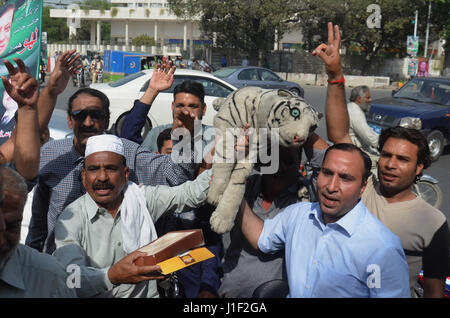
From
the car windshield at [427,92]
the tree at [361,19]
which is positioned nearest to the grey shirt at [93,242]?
the car windshield at [427,92]

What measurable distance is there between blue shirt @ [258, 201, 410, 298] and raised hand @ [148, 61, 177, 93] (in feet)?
6.35

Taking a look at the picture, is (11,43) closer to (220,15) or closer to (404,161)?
(404,161)

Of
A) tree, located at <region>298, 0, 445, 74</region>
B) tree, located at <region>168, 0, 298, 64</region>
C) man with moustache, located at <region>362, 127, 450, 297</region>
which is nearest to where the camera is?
man with moustache, located at <region>362, 127, 450, 297</region>

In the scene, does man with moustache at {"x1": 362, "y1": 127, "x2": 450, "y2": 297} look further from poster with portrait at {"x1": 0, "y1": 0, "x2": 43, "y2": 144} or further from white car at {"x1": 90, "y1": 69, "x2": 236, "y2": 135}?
white car at {"x1": 90, "y1": 69, "x2": 236, "y2": 135}

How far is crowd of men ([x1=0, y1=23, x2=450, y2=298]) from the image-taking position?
200cm

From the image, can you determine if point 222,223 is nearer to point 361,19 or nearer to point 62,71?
point 62,71

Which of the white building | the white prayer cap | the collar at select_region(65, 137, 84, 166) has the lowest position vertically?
the collar at select_region(65, 137, 84, 166)

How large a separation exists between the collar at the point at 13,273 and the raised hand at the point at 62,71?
163 centimetres

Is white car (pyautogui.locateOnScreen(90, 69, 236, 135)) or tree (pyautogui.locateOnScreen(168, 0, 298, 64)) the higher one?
tree (pyautogui.locateOnScreen(168, 0, 298, 64))

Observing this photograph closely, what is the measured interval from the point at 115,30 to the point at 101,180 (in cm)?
7827

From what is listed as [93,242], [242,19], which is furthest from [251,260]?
[242,19]

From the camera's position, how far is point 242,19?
32.3m

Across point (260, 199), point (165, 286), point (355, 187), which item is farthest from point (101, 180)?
point (355, 187)

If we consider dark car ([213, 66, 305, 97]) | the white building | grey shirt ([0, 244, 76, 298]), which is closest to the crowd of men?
grey shirt ([0, 244, 76, 298])
